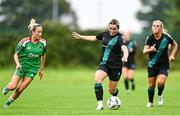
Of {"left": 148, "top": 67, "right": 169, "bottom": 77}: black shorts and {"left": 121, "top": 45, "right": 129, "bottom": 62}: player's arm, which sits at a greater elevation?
{"left": 121, "top": 45, "right": 129, "bottom": 62}: player's arm

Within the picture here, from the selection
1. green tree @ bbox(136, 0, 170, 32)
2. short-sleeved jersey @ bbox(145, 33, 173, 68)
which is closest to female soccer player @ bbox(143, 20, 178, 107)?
short-sleeved jersey @ bbox(145, 33, 173, 68)

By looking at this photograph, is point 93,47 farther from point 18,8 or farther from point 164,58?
point 164,58

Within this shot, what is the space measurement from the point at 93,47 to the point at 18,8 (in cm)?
1117

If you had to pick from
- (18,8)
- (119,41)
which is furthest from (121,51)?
(18,8)

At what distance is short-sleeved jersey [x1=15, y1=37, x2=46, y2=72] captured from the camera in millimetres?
18359

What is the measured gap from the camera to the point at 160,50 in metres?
19.2

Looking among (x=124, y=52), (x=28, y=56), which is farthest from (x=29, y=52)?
(x=124, y=52)

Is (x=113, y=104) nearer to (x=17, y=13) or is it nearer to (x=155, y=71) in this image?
(x=155, y=71)

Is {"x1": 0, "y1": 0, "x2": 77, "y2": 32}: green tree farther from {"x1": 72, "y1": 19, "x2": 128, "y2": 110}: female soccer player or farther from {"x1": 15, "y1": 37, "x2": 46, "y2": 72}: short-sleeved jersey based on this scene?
{"x1": 72, "y1": 19, "x2": 128, "y2": 110}: female soccer player

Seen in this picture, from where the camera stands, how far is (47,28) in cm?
5666

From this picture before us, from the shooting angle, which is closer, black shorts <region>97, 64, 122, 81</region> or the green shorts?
black shorts <region>97, 64, 122, 81</region>

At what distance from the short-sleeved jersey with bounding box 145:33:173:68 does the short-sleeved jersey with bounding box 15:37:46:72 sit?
117 inches

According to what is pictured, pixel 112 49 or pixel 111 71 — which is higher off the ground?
pixel 112 49

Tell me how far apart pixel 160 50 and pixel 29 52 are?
3636mm
